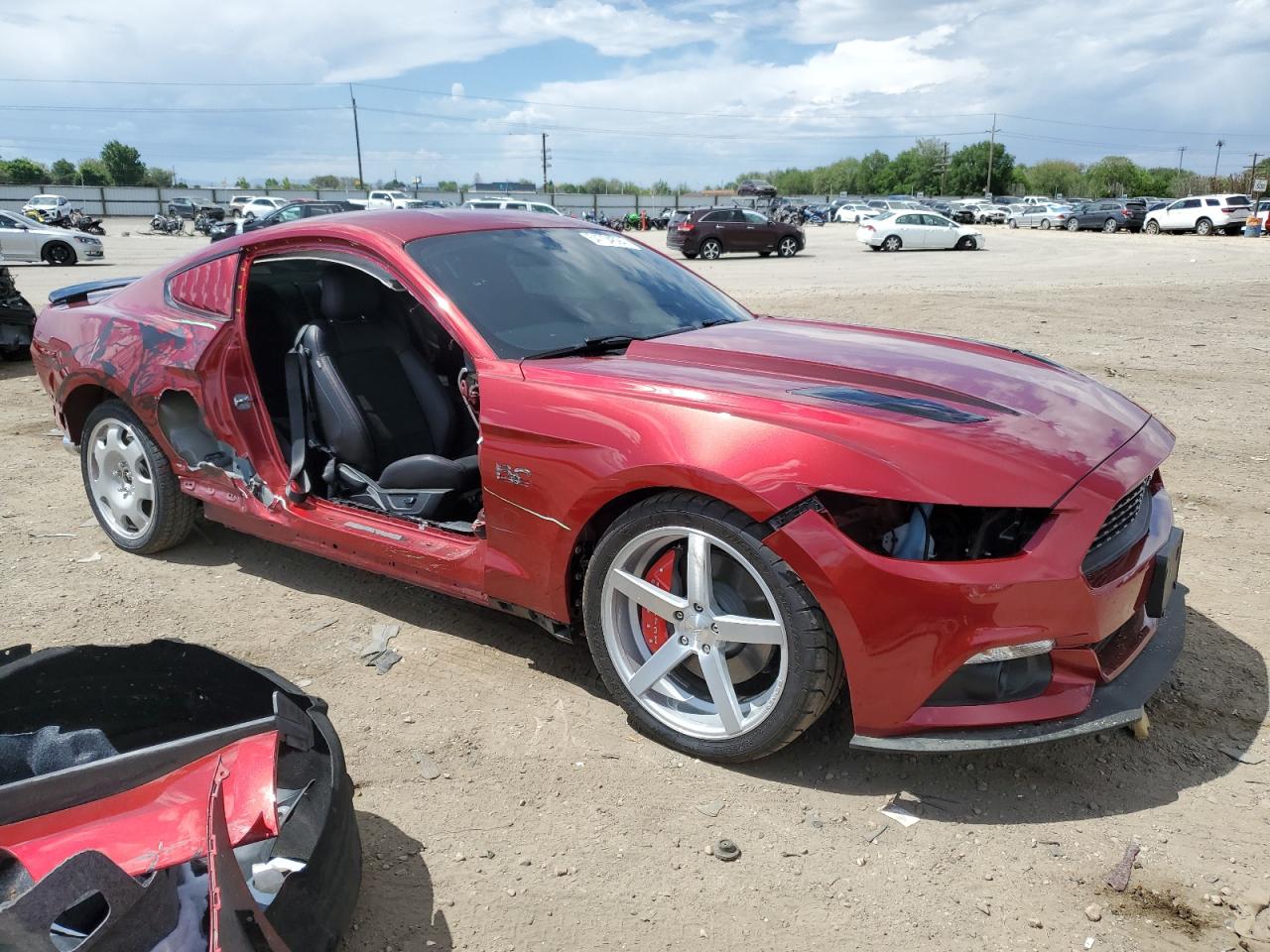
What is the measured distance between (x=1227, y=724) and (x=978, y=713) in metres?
1.18

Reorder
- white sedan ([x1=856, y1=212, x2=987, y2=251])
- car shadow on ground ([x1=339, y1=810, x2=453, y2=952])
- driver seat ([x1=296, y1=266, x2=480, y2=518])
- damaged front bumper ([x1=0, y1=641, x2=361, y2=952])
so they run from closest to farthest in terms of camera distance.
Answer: damaged front bumper ([x1=0, y1=641, x2=361, y2=952])
car shadow on ground ([x1=339, y1=810, x2=453, y2=952])
driver seat ([x1=296, y1=266, x2=480, y2=518])
white sedan ([x1=856, y1=212, x2=987, y2=251])

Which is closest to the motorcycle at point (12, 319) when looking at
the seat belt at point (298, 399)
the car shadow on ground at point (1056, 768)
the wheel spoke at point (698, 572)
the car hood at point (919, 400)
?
the seat belt at point (298, 399)

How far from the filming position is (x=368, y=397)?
416cm

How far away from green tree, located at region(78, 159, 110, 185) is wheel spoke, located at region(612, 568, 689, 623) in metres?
93.0

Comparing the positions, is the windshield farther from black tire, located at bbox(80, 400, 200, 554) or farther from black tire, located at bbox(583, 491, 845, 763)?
black tire, located at bbox(80, 400, 200, 554)

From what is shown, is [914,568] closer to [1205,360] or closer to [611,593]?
[611,593]

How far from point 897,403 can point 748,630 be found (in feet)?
2.53

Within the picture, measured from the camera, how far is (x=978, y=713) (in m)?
2.46

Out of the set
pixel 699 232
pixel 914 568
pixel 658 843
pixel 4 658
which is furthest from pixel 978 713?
pixel 699 232

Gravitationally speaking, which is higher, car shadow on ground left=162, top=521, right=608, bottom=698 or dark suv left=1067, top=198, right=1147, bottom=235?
dark suv left=1067, top=198, right=1147, bottom=235

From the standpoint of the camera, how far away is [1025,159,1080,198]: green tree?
10544 cm

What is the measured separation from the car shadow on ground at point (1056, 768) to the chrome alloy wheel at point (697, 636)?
241mm

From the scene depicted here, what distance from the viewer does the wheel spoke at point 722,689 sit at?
2758 mm

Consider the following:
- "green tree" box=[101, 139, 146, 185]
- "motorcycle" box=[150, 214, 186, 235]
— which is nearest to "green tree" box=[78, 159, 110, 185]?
"green tree" box=[101, 139, 146, 185]
